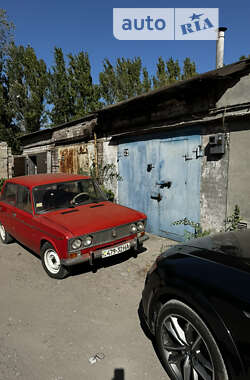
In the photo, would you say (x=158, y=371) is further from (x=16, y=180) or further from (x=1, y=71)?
(x=1, y=71)

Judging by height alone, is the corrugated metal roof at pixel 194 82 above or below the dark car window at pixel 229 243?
above

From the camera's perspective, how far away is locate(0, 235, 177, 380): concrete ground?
2145mm

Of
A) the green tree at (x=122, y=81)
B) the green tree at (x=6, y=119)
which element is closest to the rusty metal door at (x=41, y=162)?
the green tree at (x=6, y=119)

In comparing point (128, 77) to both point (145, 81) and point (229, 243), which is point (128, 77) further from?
point (229, 243)

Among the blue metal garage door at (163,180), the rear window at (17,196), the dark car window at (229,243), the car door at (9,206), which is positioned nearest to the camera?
the dark car window at (229,243)

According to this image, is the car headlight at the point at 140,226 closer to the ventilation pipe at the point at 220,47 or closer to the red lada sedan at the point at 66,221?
the red lada sedan at the point at 66,221

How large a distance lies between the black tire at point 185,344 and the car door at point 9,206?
12.3ft

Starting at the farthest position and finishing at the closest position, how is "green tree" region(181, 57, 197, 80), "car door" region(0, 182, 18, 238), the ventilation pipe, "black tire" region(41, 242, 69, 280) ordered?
"green tree" region(181, 57, 197, 80) → the ventilation pipe → "car door" region(0, 182, 18, 238) → "black tire" region(41, 242, 69, 280)

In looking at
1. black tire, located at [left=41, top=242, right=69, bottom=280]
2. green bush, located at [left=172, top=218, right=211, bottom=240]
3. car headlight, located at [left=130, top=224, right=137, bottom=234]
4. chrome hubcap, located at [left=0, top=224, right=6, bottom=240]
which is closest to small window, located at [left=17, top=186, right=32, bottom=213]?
black tire, located at [left=41, top=242, right=69, bottom=280]

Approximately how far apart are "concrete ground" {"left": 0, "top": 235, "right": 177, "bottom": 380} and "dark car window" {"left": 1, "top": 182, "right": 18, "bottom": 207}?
131 cm

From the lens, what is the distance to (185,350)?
1833mm

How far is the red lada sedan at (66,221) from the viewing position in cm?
351

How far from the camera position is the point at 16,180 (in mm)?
4949

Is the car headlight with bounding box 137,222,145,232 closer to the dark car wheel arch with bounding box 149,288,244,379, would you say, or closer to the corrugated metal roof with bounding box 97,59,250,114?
the dark car wheel arch with bounding box 149,288,244,379
